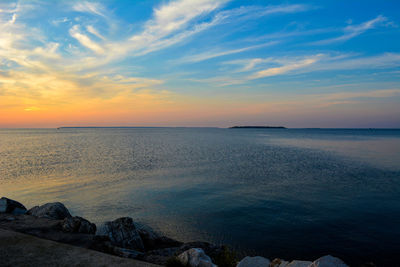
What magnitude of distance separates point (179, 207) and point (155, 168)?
16775 millimetres

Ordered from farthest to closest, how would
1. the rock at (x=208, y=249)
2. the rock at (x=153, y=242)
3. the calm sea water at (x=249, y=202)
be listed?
the calm sea water at (x=249, y=202), the rock at (x=153, y=242), the rock at (x=208, y=249)

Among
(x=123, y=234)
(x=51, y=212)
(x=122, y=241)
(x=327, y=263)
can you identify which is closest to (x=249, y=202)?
(x=123, y=234)

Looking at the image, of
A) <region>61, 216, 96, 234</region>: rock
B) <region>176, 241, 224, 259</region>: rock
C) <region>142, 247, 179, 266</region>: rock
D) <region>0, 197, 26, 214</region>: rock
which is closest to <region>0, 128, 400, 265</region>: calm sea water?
<region>176, 241, 224, 259</region>: rock

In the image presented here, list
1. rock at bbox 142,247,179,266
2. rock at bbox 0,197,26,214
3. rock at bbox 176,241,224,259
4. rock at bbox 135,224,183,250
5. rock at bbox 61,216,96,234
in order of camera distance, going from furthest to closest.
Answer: rock at bbox 0,197,26,214
rock at bbox 135,224,183,250
rock at bbox 61,216,96,234
rock at bbox 176,241,224,259
rock at bbox 142,247,179,266

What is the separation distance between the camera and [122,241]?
382 inches

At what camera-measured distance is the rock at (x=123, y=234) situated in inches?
383

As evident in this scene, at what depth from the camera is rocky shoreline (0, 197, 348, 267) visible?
25.3 feet

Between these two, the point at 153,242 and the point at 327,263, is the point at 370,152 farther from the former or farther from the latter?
the point at 327,263

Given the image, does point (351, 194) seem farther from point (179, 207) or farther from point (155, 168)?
point (155, 168)

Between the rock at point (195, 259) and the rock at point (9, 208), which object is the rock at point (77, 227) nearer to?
the rock at point (9, 208)

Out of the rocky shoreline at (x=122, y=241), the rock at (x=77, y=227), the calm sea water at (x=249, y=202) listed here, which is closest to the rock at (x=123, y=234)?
the rocky shoreline at (x=122, y=241)

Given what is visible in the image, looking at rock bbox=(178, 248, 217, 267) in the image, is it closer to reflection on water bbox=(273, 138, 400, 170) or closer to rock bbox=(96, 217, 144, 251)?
rock bbox=(96, 217, 144, 251)

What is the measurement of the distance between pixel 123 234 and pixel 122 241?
0.31 meters

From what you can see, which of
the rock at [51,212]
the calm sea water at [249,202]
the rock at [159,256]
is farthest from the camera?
the rock at [51,212]
